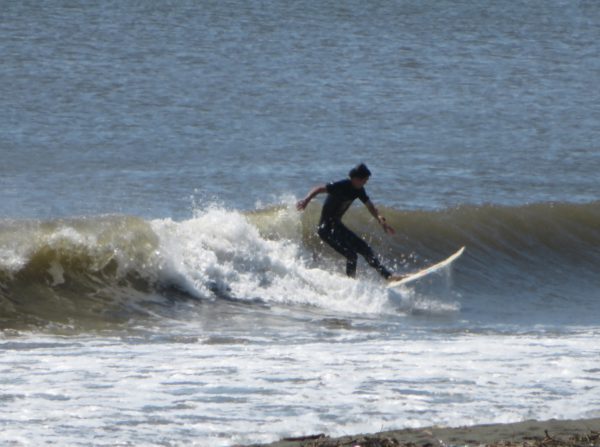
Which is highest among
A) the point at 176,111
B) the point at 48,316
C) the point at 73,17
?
the point at 73,17

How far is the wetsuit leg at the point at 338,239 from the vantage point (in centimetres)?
1405

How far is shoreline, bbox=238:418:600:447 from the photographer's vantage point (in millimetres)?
7008

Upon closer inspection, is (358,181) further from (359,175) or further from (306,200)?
(306,200)

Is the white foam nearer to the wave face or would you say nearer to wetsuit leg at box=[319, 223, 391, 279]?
the wave face

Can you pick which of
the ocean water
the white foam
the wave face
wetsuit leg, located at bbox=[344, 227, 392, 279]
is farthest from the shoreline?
wetsuit leg, located at bbox=[344, 227, 392, 279]

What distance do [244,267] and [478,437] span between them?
7658 mm

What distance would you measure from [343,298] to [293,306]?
0.60 meters

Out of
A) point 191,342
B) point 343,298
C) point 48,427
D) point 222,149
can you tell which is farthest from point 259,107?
point 48,427

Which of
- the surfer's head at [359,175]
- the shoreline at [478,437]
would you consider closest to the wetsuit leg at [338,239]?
the surfer's head at [359,175]

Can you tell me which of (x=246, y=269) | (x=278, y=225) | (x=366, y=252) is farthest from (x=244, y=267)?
(x=278, y=225)

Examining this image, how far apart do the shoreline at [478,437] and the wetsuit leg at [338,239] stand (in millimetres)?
6620

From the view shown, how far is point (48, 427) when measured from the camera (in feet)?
23.7

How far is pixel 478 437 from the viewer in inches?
283

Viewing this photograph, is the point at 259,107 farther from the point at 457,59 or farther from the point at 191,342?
the point at 191,342
